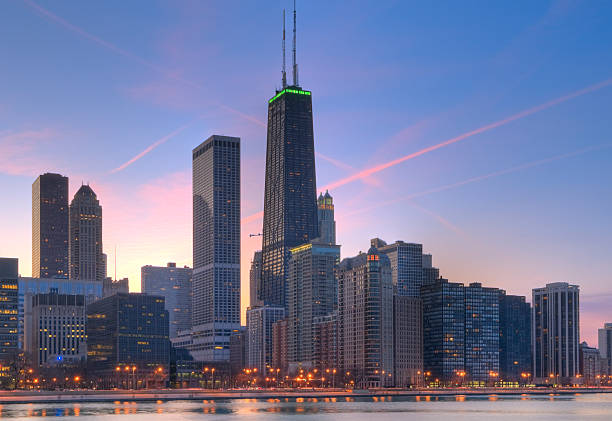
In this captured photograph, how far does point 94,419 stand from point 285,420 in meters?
36.6

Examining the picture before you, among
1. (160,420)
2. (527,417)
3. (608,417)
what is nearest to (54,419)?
(160,420)

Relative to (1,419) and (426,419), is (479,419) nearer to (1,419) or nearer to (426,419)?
(426,419)

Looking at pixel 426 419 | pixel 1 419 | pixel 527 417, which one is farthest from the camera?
pixel 527 417

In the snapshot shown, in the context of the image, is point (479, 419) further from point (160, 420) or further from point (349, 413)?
point (160, 420)

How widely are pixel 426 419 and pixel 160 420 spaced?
5191 centimetres

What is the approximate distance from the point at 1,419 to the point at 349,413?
2773 inches

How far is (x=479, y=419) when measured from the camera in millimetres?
188625

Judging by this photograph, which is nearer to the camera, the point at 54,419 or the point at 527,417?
the point at 54,419

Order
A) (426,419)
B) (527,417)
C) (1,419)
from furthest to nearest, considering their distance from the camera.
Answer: (527,417) < (426,419) < (1,419)

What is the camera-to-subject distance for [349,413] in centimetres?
19812

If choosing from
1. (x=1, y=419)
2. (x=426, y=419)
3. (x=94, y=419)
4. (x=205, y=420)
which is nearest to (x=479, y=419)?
(x=426, y=419)

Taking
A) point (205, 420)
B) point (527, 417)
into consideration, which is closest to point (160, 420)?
point (205, 420)

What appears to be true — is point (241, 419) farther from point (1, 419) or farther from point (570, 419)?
point (570, 419)

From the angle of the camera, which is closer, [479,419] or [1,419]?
[1,419]
